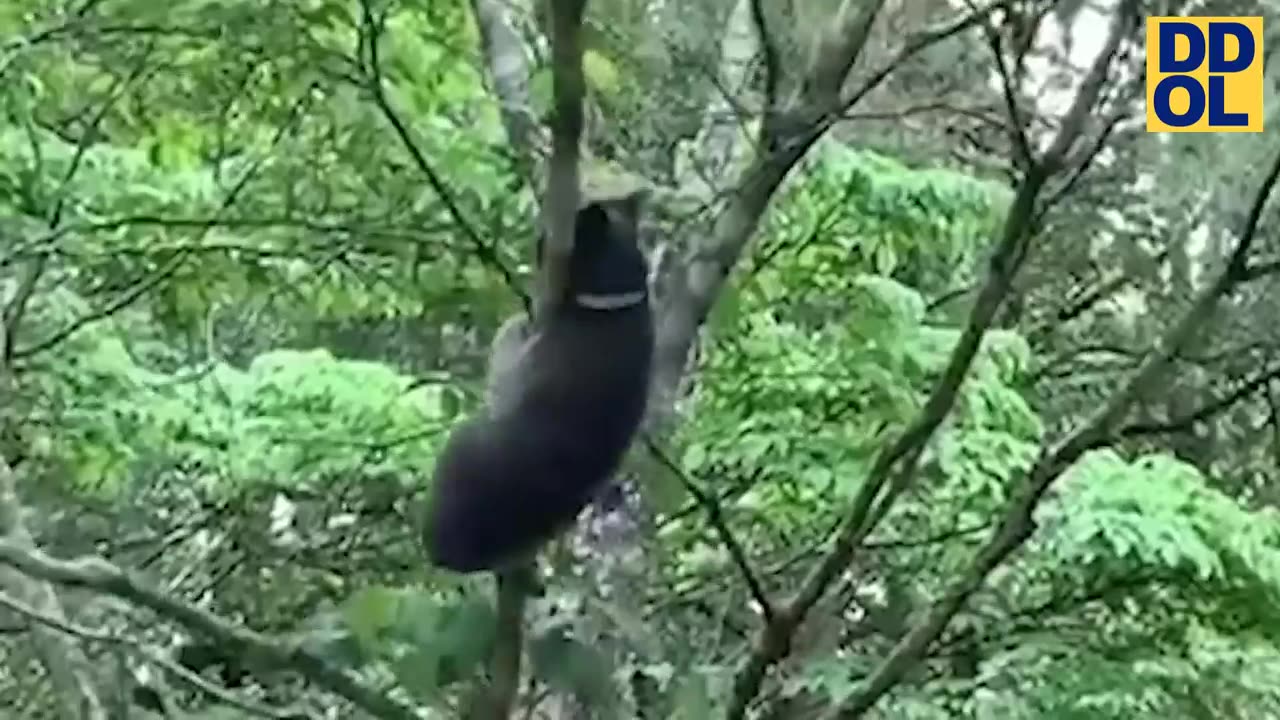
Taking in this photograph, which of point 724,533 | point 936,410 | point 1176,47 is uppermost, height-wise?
point 1176,47

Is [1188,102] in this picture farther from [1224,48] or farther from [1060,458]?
[1060,458]

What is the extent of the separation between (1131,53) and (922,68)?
1.82 m

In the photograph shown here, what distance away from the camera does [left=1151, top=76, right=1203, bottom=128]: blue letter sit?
1.92 meters

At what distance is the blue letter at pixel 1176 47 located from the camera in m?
1.81

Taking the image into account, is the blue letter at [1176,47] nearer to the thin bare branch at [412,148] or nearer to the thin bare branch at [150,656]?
the thin bare branch at [412,148]

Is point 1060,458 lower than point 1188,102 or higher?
lower

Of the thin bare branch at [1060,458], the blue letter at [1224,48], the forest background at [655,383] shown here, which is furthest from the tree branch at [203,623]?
the blue letter at [1224,48]

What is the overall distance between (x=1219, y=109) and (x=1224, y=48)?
0.13 metres

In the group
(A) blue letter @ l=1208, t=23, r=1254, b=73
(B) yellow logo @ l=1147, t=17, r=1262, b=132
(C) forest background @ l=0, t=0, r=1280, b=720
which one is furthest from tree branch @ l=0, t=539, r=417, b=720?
(A) blue letter @ l=1208, t=23, r=1254, b=73

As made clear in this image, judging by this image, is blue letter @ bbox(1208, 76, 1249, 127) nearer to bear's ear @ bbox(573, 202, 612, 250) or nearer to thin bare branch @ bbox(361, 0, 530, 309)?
thin bare branch @ bbox(361, 0, 530, 309)

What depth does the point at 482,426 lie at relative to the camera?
1.35 metres

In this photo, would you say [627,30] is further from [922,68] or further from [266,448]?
[922,68]

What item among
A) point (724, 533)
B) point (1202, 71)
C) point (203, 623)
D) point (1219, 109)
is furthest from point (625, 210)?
point (1219, 109)

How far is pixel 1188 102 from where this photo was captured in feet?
6.65
